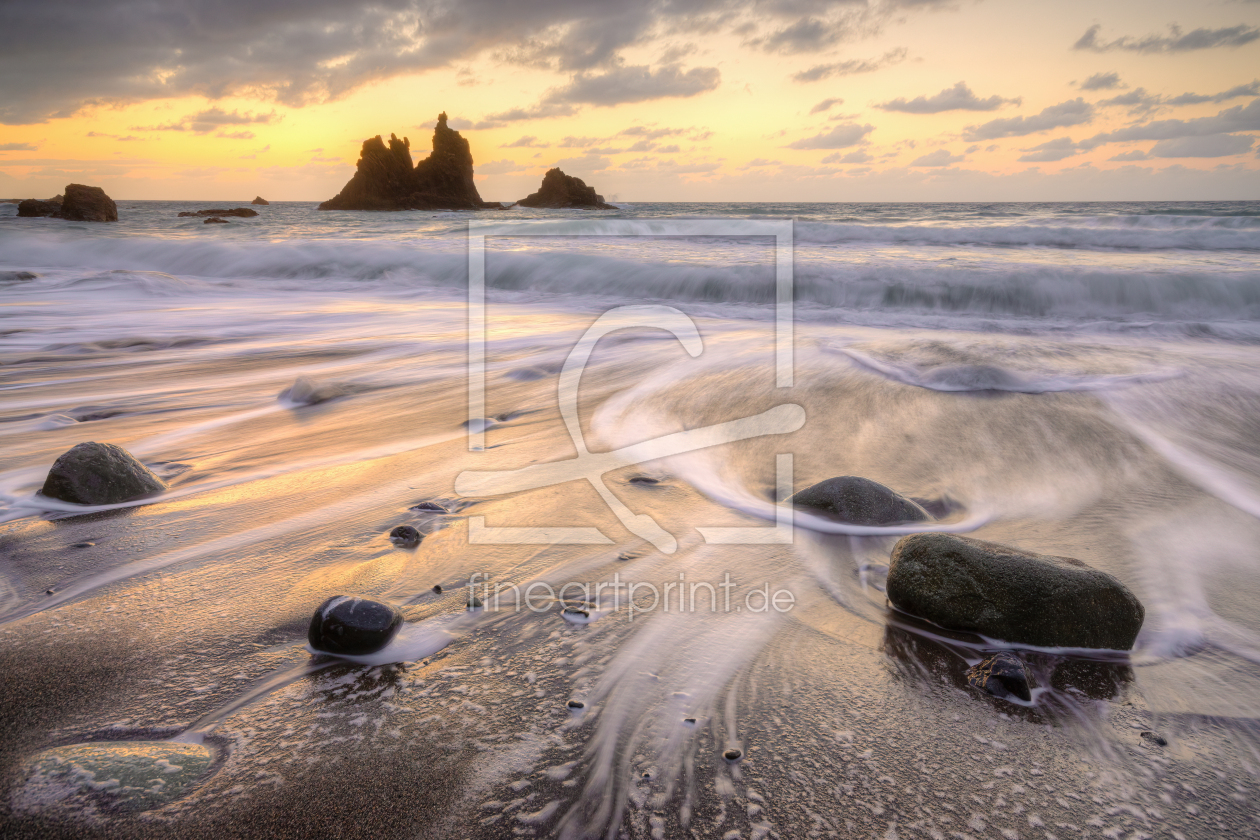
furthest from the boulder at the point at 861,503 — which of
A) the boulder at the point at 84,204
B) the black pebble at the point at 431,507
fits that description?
the boulder at the point at 84,204

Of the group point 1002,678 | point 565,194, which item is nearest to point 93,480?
point 1002,678

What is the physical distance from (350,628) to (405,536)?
2.24 feet

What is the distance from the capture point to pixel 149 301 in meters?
8.97

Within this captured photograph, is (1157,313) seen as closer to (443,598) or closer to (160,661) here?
(443,598)

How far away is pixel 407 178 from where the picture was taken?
227 ft

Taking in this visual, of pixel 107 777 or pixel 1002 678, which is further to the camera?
pixel 1002 678

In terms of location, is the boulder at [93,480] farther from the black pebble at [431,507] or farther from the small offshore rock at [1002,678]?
the small offshore rock at [1002,678]

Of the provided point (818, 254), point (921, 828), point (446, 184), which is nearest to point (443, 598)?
point (921, 828)

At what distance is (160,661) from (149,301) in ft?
31.2

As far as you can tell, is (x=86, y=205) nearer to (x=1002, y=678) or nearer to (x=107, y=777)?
(x=107, y=777)

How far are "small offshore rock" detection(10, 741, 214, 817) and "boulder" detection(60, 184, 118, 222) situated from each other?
38570 mm

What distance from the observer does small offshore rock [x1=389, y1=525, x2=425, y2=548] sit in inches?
89.4

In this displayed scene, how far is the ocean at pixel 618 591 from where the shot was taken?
1.26 meters

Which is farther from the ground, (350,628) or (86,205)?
(86,205)
